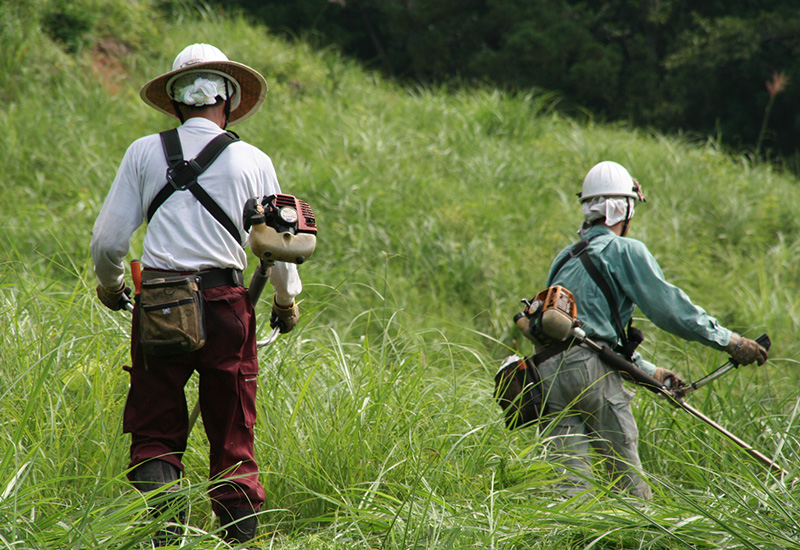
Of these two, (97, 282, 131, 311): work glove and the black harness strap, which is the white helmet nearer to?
the black harness strap

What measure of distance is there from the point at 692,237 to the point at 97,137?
6.14 m

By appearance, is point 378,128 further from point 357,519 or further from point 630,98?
point 630,98

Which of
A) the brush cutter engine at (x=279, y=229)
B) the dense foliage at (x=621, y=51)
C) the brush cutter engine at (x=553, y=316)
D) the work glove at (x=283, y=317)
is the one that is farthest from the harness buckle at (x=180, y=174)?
the dense foliage at (x=621, y=51)

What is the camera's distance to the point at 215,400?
254 cm

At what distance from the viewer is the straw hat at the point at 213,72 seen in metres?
2.56

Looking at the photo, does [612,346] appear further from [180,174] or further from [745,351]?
[180,174]

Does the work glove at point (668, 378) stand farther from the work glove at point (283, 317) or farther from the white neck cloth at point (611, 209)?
the work glove at point (283, 317)

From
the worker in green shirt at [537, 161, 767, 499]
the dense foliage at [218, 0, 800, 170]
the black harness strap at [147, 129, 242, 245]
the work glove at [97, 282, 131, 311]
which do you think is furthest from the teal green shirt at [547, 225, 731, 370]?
the dense foliage at [218, 0, 800, 170]

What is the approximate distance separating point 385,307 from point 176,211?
4.50 feet

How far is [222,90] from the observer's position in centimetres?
265

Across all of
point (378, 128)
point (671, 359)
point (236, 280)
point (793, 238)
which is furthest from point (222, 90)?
point (793, 238)

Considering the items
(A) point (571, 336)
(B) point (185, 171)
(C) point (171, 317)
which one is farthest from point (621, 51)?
(C) point (171, 317)

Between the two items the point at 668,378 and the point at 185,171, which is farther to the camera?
the point at 668,378

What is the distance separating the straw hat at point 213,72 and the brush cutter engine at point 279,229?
1.73 ft
